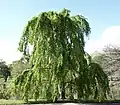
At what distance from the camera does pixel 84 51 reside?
17.1m

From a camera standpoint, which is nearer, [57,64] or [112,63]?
[57,64]

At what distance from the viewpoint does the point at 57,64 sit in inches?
640

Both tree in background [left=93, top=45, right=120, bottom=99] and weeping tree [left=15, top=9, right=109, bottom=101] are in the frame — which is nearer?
weeping tree [left=15, top=9, right=109, bottom=101]

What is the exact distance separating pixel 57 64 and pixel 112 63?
7349 millimetres

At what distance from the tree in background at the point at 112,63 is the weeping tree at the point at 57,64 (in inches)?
201

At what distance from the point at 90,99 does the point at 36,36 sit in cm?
523

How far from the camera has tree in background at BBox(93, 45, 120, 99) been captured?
862 inches

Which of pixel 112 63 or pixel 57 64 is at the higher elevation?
pixel 112 63

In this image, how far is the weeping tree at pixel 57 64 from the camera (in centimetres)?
1622

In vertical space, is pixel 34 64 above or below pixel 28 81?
above

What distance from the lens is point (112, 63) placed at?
2225 cm

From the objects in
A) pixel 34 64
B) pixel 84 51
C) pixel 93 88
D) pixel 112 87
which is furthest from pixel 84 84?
pixel 112 87

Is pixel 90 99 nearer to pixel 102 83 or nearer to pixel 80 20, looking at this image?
pixel 102 83

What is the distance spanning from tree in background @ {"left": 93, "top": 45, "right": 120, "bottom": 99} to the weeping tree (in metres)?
5.11
